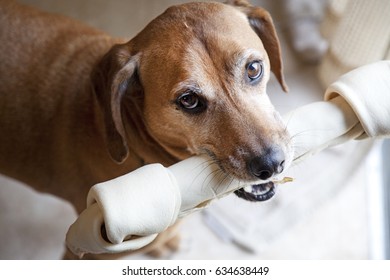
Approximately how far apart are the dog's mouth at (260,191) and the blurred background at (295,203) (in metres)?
0.66

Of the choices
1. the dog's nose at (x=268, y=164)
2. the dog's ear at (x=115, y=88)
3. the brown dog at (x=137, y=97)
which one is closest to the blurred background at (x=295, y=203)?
the brown dog at (x=137, y=97)

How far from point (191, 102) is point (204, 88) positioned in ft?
0.19

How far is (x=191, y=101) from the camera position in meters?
1.33

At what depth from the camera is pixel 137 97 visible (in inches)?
57.9

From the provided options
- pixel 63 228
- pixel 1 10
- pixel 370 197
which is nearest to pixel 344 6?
pixel 370 197

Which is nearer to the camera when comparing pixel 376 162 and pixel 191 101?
pixel 191 101

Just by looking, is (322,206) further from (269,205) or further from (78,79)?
(78,79)

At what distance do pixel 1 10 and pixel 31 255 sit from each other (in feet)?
3.35

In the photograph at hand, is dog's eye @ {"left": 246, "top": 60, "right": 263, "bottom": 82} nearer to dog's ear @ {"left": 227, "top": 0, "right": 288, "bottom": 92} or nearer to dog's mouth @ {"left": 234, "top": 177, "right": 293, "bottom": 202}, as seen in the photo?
dog's ear @ {"left": 227, "top": 0, "right": 288, "bottom": 92}

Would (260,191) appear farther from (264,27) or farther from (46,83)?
(46,83)

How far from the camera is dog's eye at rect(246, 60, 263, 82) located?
1.35 metres

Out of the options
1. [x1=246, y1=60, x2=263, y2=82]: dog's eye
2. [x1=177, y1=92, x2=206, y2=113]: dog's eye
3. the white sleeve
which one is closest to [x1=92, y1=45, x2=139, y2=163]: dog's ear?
[x1=177, y1=92, x2=206, y2=113]: dog's eye

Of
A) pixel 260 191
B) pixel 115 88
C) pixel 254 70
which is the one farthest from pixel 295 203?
pixel 115 88
